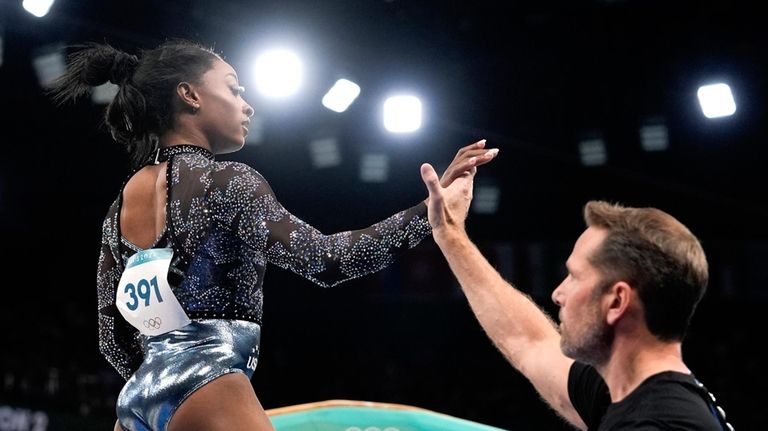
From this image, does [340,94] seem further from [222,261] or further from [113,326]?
[222,261]

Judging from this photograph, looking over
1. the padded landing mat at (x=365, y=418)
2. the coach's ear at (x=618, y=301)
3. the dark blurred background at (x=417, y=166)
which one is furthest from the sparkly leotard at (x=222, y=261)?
the dark blurred background at (x=417, y=166)

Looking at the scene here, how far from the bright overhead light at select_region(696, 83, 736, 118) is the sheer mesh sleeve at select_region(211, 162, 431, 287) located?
432 centimetres

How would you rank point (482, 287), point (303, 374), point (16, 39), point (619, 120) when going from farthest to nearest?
point (303, 374) < point (619, 120) < point (16, 39) < point (482, 287)

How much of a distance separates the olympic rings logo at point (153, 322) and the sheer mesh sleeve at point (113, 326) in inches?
8.3

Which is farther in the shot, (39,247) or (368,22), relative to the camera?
(39,247)

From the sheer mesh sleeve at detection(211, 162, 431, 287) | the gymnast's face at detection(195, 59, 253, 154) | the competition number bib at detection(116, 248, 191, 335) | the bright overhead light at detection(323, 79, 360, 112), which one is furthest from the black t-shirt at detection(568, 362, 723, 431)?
the bright overhead light at detection(323, 79, 360, 112)

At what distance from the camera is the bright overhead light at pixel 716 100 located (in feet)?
18.1

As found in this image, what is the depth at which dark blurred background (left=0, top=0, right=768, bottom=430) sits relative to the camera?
538cm

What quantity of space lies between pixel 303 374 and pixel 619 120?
12.6ft

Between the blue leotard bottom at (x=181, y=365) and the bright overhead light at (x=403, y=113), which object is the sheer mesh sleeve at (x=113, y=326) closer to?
the blue leotard bottom at (x=181, y=365)

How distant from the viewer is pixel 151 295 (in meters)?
1.72

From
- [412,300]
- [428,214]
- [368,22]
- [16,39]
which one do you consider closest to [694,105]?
[368,22]

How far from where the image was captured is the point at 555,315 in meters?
8.11

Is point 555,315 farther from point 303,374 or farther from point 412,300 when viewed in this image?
point 303,374
